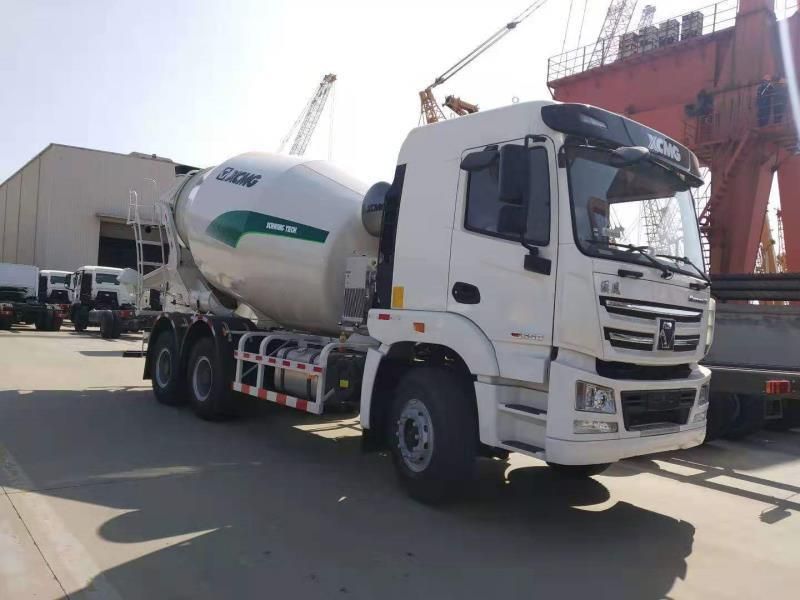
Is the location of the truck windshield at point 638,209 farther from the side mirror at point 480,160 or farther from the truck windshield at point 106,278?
the truck windshield at point 106,278

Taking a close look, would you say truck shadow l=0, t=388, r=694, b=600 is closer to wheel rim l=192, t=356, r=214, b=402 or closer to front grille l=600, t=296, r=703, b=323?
wheel rim l=192, t=356, r=214, b=402

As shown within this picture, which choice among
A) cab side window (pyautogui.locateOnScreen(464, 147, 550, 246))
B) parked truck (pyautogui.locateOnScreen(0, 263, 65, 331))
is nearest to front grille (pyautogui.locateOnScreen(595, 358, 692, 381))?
cab side window (pyautogui.locateOnScreen(464, 147, 550, 246))

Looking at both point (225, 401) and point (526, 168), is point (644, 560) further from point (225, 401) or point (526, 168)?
point (225, 401)

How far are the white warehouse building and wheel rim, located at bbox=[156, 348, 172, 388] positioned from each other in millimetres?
31047

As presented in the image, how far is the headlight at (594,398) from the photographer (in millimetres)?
4477

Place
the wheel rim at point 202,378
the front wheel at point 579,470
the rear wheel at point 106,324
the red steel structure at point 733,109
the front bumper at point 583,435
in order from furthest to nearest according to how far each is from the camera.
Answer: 1. the rear wheel at point 106,324
2. the red steel structure at point 733,109
3. the wheel rim at point 202,378
4. the front wheel at point 579,470
5. the front bumper at point 583,435

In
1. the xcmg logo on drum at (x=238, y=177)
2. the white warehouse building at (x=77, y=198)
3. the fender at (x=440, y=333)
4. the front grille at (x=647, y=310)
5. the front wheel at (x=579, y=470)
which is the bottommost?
the front wheel at (x=579, y=470)

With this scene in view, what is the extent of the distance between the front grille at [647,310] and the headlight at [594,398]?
0.54 meters

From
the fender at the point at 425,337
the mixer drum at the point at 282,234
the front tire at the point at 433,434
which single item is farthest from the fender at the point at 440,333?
the mixer drum at the point at 282,234

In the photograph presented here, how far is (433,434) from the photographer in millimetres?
5246

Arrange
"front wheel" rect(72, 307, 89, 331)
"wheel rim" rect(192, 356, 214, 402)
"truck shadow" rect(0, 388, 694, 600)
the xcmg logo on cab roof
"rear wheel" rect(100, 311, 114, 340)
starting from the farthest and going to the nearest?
"front wheel" rect(72, 307, 89, 331) → "rear wheel" rect(100, 311, 114, 340) → "wheel rim" rect(192, 356, 214, 402) → the xcmg logo on cab roof → "truck shadow" rect(0, 388, 694, 600)

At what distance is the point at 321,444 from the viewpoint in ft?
25.2

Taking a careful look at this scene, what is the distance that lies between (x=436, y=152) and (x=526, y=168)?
1158mm

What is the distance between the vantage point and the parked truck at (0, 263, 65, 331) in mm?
24250
